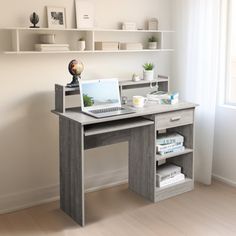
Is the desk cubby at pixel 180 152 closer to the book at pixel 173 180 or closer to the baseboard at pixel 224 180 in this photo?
the book at pixel 173 180

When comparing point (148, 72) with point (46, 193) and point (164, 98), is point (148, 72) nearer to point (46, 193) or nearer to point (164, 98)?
point (164, 98)

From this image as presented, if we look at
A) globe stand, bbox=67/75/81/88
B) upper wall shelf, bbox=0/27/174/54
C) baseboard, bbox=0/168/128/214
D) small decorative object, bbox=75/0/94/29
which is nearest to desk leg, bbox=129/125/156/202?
baseboard, bbox=0/168/128/214

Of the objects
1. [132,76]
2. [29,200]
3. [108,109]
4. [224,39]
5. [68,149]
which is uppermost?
[224,39]

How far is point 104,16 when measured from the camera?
356 centimetres

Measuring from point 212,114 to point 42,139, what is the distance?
1567mm

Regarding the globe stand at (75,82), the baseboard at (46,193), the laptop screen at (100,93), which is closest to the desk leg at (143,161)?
the baseboard at (46,193)

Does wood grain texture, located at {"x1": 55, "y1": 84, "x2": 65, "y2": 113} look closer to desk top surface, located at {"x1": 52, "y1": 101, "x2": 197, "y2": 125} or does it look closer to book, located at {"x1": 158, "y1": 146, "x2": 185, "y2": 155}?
desk top surface, located at {"x1": 52, "y1": 101, "x2": 197, "y2": 125}

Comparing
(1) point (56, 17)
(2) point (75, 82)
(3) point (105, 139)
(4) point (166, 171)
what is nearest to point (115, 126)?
(3) point (105, 139)

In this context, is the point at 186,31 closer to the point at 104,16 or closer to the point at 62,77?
the point at 104,16

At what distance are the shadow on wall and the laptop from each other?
376mm

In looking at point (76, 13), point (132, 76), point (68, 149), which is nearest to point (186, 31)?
point (132, 76)

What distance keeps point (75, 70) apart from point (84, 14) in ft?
1.79

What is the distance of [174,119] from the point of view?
11.1 ft

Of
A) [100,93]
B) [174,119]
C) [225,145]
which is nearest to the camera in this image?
[100,93]
